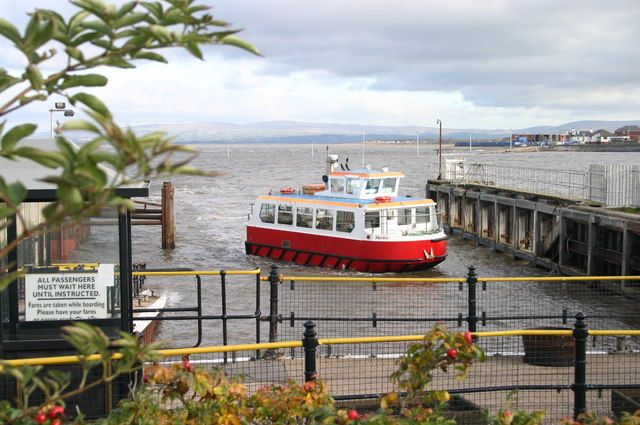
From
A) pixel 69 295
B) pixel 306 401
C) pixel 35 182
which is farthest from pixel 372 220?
pixel 306 401

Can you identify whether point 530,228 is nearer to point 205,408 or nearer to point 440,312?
point 440,312

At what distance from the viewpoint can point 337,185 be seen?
31.4 meters

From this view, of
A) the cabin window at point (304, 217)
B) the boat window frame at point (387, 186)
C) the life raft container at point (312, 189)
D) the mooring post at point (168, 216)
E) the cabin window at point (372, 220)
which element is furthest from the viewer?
the mooring post at point (168, 216)

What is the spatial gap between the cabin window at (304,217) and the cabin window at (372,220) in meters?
2.48

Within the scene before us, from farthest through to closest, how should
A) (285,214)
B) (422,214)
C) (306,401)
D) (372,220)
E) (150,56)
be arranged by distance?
(285,214) < (422,214) < (372,220) < (306,401) < (150,56)

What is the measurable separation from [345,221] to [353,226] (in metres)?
A: 0.42

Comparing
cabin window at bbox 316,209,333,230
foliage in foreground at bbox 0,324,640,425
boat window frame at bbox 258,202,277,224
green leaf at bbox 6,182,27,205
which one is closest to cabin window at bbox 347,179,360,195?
cabin window at bbox 316,209,333,230

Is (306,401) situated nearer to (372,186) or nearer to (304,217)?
(304,217)

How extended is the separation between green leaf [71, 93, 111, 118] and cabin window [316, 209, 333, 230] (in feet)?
89.7

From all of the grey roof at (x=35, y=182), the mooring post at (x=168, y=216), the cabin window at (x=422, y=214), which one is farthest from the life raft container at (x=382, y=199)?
the grey roof at (x=35, y=182)

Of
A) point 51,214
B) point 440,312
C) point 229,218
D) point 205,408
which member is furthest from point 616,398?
point 229,218

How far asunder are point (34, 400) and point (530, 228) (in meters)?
29.6

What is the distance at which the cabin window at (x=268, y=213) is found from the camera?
32.3 meters

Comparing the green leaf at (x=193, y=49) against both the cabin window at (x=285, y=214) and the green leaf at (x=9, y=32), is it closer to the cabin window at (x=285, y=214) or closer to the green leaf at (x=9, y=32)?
the green leaf at (x=9, y=32)
